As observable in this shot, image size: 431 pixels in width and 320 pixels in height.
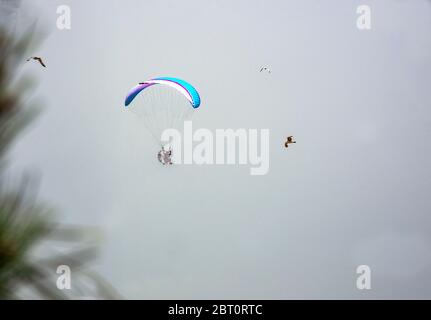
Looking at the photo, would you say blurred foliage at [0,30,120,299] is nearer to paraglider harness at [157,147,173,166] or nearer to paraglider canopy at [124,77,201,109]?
paraglider canopy at [124,77,201,109]

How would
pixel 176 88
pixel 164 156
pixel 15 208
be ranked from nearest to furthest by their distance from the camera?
pixel 15 208
pixel 176 88
pixel 164 156

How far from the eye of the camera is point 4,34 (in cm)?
229

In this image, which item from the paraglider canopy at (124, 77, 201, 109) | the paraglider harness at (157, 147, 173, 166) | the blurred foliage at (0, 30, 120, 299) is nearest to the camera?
the blurred foliage at (0, 30, 120, 299)

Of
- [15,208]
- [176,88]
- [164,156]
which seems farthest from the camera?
[164,156]

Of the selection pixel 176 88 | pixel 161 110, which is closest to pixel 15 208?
pixel 176 88

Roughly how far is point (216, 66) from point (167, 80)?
555 mm

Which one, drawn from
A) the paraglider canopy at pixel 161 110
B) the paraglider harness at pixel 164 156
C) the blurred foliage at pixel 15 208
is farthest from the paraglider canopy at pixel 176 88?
the blurred foliage at pixel 15 208

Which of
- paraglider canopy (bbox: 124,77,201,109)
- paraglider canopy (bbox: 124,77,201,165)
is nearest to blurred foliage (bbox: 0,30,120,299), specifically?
paraglider canopy (bbox: 124,77,201,109)

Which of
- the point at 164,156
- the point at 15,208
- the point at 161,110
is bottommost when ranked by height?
the point at 15,208

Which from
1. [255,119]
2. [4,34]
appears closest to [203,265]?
[255,119]

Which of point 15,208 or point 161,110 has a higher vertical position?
point 161,110

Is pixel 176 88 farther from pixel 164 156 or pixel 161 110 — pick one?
pixel 164 156

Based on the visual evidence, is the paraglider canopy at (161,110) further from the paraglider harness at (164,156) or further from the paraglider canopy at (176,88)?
the paraglider canopy at (176,88)
